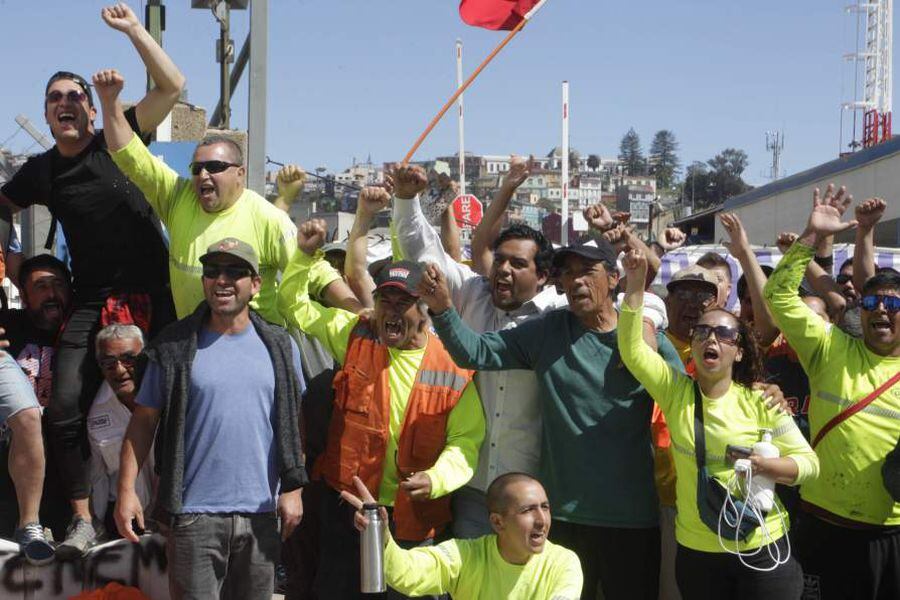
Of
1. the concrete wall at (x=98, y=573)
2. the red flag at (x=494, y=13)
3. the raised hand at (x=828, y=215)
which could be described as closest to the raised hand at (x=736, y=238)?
the raised hand at (x=828, y=215)

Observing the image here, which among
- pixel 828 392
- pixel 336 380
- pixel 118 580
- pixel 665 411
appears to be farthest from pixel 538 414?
pixel 118 580

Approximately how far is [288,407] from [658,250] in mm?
3130

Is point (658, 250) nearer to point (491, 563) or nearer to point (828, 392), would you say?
point (828, 392)

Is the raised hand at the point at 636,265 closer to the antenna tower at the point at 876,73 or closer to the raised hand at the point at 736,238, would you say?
the raised hand at the point at 736,238

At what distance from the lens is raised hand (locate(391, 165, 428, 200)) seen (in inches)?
214

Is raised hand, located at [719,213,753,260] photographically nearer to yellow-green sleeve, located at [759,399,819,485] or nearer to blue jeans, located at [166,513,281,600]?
yellow-green sleeve, located at [759,399,819,485]

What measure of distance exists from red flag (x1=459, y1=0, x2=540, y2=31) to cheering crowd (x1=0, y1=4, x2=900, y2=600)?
6.50 feet

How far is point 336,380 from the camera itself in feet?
16.8

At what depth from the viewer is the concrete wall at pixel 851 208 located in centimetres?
2197

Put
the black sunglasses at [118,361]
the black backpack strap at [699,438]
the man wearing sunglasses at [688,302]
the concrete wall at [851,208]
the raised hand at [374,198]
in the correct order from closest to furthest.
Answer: the black backpack strap at [699,438]
the black sunglasses at [118,361]
the raised hand at [374,198]
the man wearing sunglasses at [688,302]
the concrete wall at [851,208]

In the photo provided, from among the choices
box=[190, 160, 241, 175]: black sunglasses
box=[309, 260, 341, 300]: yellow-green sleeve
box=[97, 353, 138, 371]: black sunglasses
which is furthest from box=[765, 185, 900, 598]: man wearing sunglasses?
box=[97, 353, 138, 371]: black sunglasses

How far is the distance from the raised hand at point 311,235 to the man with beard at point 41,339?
1.52 metres

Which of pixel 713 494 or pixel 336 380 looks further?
pixel 336 380

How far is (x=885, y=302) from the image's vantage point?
16.5 feet
